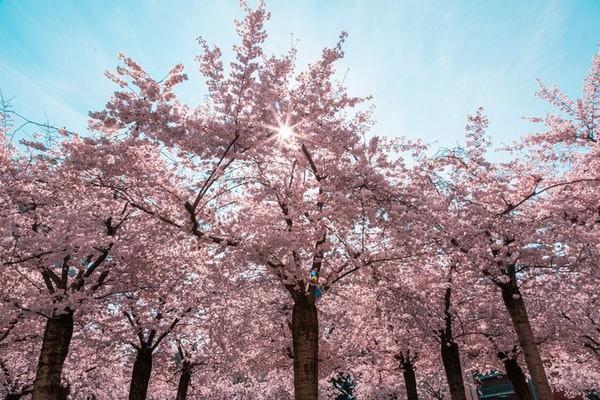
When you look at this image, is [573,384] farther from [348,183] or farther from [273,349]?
[348,183]

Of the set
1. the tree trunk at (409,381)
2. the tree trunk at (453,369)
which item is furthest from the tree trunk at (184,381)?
the tree trunk at (453,369)

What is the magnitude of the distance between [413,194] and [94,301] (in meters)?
11.5

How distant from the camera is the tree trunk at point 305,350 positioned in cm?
1071

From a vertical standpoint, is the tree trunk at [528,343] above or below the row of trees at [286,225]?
below

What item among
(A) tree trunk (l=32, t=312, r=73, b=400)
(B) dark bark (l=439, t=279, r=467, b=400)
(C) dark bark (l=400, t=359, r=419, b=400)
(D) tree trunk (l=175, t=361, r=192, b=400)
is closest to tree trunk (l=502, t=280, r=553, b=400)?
(B) dark bark (l=439, t=279, r=467, b=400)

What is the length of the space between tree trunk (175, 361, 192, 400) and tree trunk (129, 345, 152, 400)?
5531mm

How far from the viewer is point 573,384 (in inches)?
1666

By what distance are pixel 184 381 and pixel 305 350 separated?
16.4 m

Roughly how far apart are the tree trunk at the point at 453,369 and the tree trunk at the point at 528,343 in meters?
5.28

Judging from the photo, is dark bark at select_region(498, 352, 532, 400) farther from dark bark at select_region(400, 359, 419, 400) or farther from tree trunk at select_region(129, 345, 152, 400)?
tree trunk at select_region(129, 345, 152, 400)

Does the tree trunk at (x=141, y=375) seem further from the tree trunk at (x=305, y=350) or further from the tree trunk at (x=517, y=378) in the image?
the tree trunk at (x=517, y=378)

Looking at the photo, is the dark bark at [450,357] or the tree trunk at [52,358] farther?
the dark bark at [450,357]

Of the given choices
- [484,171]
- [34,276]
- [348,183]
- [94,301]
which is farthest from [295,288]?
[34,276]

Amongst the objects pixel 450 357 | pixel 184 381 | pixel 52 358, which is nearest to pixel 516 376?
pixel 450 357
